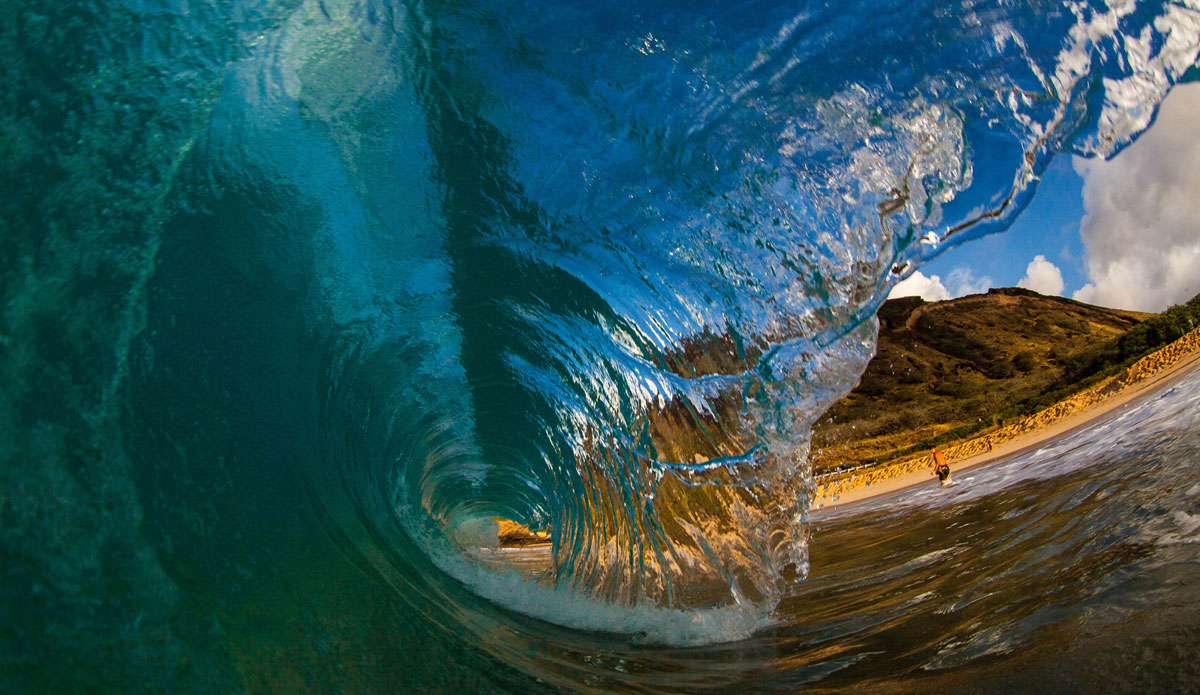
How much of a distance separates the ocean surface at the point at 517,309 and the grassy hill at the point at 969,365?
1562 inches

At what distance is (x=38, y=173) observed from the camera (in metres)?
2.87

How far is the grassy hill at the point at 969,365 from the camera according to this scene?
4512 centimetres

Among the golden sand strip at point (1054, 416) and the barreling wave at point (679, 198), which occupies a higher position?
the barreling wave at point (679, 198)

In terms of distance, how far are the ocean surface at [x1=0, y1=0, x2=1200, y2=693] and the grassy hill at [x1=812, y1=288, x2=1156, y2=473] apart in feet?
130

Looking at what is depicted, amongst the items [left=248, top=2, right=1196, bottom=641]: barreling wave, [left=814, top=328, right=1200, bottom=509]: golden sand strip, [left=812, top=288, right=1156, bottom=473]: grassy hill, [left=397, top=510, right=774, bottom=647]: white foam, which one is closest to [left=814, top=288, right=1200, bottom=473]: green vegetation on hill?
[left=812, top=288, right=1156, bottom=473]: grassy hill

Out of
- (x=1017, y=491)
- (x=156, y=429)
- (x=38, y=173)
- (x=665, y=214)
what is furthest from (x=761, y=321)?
(x=1017, y=491)

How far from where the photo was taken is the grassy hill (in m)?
45.1

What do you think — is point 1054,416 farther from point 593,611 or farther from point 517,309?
point 517,309

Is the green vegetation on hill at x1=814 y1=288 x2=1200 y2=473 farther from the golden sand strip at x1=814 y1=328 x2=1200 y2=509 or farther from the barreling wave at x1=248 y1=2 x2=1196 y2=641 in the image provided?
the barreling wave at x1=248 y1=2 x2=1196 y2=641

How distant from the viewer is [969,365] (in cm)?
A: 7400

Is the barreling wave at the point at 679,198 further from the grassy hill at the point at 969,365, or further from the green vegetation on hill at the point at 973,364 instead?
the grassy hill at the point at 969,365

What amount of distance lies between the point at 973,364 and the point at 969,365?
708mm

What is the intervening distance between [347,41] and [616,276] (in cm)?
264

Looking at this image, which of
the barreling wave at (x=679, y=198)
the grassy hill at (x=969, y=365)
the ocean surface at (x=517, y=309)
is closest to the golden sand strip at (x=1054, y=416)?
the grassy hill at (x=969, y=365)
